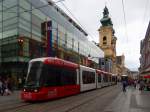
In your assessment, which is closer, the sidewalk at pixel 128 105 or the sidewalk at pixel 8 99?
the sidewalk at pixel 128 105

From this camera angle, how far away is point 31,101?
781 inches

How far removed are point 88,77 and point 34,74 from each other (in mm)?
15193

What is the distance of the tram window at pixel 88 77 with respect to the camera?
31.4 m

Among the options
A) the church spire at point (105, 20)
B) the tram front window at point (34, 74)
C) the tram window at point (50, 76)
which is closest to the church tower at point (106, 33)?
the church spire at point (105, 20)

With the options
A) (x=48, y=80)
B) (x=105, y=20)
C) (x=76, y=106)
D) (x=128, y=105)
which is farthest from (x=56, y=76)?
(x=105, y=20)

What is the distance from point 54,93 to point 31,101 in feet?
6.14

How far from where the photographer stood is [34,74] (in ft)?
63.6

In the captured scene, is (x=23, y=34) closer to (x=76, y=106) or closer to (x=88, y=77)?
(x=88, y=77)

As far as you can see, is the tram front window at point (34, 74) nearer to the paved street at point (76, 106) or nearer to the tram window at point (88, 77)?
the paved street at point (76, 106)

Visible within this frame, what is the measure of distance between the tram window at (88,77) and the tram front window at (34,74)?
11623mm

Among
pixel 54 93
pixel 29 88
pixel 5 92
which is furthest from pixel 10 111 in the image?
pixel 5 92

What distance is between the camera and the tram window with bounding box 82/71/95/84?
103 feet

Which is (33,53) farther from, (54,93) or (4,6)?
(54,93)

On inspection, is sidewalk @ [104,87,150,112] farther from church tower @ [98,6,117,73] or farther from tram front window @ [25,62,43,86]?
church tower @ [98,6,117,73]
